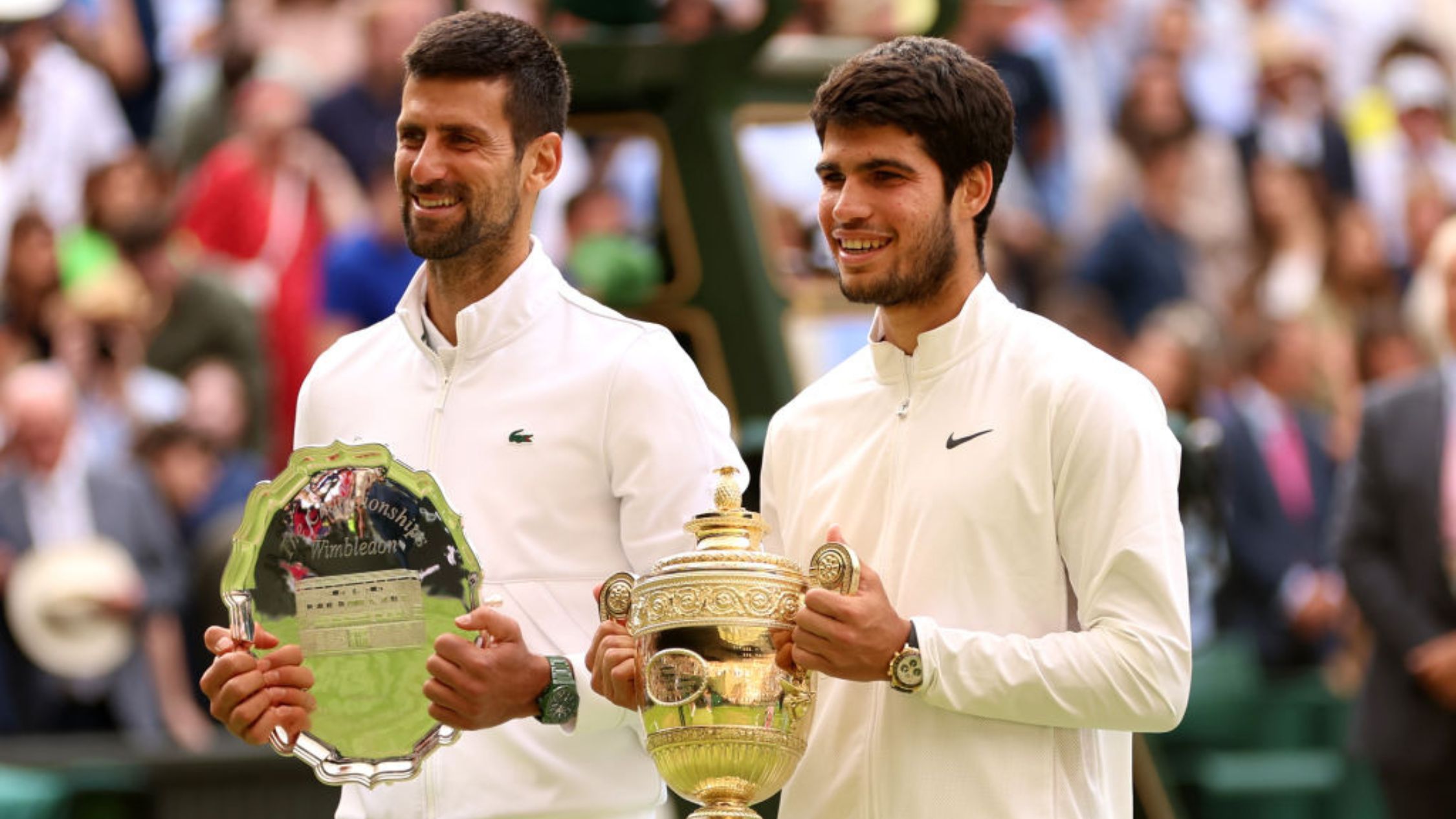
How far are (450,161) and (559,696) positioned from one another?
89cm

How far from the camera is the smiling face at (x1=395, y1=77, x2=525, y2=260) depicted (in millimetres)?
4273

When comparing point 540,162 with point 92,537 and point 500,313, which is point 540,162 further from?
point 92,537

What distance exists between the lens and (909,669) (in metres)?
3.76

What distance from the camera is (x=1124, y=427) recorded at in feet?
12.7

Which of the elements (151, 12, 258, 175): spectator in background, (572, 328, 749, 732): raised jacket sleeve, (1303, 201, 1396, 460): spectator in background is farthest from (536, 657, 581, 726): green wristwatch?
(1303, 201, 1396, 460): spectator in background

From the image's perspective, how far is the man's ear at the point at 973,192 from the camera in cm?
405

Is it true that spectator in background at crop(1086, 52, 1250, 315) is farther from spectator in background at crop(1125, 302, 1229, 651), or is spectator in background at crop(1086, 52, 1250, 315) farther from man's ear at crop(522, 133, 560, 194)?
man's ear at crop(522, 133, 560, 194)

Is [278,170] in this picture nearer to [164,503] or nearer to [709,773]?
[164,503]

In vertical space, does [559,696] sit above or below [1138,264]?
below

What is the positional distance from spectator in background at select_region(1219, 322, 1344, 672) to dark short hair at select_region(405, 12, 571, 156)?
5.86 metres

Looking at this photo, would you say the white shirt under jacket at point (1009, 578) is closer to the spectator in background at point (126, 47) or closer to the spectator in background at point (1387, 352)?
the spectator in background at point (126, 47)

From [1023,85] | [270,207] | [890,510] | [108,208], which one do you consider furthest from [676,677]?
[1023,85]

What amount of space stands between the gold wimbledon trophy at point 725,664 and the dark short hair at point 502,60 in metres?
0.87

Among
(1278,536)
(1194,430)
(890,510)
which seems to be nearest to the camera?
(890,510)
